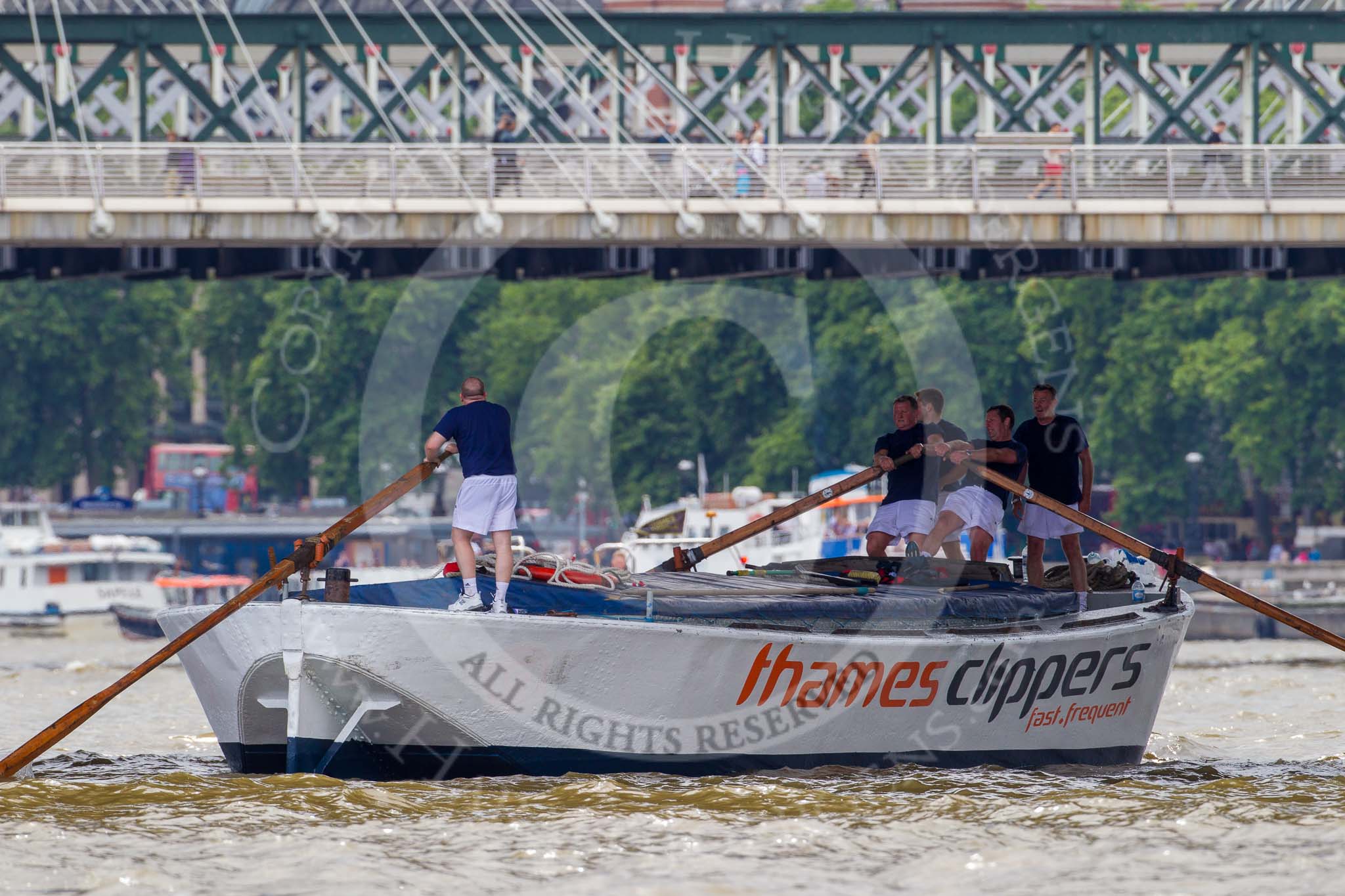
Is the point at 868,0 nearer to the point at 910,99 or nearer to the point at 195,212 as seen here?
the point at 910,99

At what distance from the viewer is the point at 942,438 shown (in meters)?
18.3

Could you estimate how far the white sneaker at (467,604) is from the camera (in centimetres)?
1525

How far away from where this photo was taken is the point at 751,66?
42.4m

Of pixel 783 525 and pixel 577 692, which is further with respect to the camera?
pixel 783 525

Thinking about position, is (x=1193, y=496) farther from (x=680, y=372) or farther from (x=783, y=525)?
(x=783, y=525)

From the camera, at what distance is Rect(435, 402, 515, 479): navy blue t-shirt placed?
15.7 metres

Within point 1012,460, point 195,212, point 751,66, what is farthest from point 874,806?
point 751,66

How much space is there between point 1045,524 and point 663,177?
58.8 ft

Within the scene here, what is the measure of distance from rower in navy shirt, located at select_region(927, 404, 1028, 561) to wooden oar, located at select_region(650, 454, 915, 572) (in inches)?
20.8

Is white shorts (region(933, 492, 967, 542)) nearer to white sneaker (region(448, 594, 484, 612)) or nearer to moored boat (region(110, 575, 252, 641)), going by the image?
white sneaker (region(448, 594, 484, 612))

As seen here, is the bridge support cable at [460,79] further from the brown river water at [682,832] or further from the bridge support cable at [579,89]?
the brown river water at [682,832]

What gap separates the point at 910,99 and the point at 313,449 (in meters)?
24.8

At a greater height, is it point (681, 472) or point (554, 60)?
point (554, 60)

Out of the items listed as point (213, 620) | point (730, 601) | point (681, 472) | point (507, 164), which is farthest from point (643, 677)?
point (681, 472)
